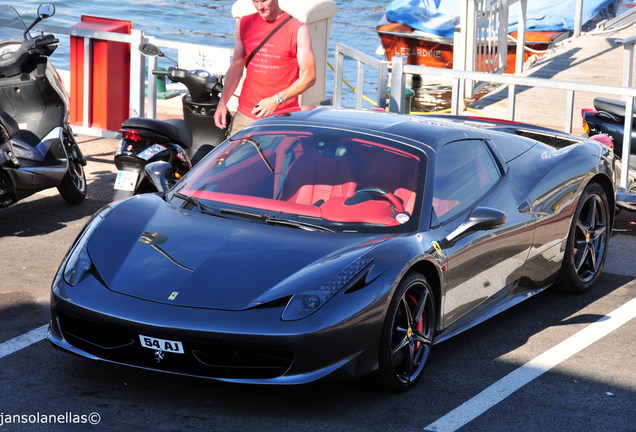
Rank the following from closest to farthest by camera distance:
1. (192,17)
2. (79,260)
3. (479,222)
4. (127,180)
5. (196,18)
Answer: (79,260) < (479,222) < (127,180) < (196,18) < (192,17)

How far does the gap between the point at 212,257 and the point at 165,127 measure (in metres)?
3.10

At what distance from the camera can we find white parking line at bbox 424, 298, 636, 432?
16.6 ft

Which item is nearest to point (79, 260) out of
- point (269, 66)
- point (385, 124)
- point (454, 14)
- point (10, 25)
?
point (385, 124)

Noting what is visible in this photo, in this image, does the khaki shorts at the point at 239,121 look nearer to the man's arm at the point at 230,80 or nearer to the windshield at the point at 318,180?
the man's arm at the point at 230,80

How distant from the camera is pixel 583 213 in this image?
24.4ft

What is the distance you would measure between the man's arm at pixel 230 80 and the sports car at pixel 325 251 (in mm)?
1884

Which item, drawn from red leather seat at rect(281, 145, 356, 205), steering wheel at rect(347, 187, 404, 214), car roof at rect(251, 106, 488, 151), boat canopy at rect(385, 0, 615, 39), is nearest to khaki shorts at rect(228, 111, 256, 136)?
car roof at rect(251, 106, 488, 151)

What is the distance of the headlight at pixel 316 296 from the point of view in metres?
4.84

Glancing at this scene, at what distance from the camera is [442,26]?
26.6 meters

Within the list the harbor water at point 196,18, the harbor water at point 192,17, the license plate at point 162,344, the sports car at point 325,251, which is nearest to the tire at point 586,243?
the sports car at point 325,251

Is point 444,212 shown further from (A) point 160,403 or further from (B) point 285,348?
(A) point 160,403

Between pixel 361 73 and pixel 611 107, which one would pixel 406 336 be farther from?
pixel 361 73

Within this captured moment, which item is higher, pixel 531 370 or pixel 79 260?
pixel 79 260

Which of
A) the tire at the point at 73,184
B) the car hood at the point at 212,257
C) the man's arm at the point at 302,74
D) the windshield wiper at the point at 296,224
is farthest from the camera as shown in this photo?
the tire at the point at 73,184
